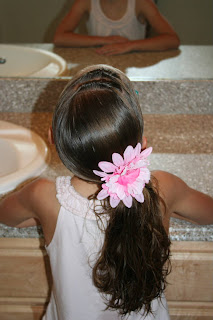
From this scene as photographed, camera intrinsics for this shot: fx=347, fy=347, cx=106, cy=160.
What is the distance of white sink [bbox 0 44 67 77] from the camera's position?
109 centimetres

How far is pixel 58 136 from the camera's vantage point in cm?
59

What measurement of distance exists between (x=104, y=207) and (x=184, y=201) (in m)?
0.22

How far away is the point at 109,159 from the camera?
0.58m

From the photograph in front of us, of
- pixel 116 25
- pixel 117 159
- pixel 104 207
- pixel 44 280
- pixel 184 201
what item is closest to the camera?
pixel 117 159

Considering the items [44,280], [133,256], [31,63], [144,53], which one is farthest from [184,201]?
[31,63]

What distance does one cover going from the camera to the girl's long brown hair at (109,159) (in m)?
0.55

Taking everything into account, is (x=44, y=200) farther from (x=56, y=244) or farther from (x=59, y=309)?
(x=59, y=309)

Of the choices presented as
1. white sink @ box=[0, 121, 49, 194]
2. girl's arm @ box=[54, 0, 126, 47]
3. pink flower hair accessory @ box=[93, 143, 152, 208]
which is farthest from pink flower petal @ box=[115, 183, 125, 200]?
girl's arm @ box=[54, 0, 126, 47]

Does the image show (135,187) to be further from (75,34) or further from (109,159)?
(75,34)

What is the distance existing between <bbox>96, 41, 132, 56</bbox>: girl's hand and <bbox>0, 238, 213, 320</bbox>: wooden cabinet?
2.01 feet

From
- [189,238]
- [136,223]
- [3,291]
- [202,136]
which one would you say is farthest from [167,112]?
[3,291]

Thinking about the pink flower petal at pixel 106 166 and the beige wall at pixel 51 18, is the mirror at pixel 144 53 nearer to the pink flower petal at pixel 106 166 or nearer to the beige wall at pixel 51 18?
the beige wall at pixel 51 18

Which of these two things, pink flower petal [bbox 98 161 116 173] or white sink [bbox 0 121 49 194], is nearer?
pink flower petal [bbox 98 161 116 173]

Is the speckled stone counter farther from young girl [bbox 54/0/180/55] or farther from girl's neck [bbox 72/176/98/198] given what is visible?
girl's neck [bbox 72/176/98/198]
